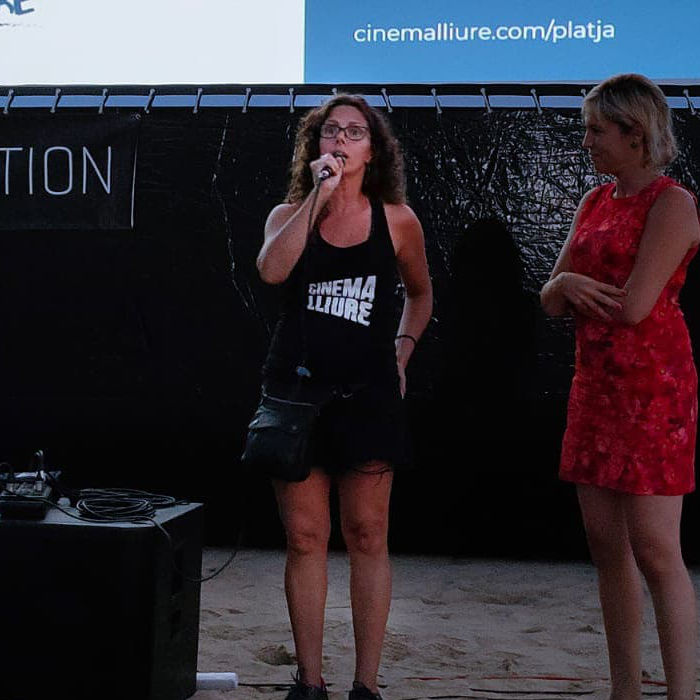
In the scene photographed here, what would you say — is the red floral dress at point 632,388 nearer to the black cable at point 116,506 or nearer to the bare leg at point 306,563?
the bare leg at point 306,563

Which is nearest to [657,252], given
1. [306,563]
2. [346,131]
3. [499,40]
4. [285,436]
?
[346,131]

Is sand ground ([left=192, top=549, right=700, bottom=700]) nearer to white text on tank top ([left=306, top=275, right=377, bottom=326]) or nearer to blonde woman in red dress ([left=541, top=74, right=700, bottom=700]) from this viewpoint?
blonde woman in red dress ([left=541, top=74, right=700, bottom=700])

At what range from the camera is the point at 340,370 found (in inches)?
86.6

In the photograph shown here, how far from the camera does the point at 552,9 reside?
358 cm

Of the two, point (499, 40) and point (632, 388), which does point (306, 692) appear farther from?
point (499, 40)

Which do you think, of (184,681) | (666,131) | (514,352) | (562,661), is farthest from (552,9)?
(184,681)

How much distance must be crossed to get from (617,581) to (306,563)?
67 centimetres

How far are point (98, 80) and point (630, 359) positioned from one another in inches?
103

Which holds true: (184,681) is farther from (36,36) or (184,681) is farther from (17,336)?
(36,36)

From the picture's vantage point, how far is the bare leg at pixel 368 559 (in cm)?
223

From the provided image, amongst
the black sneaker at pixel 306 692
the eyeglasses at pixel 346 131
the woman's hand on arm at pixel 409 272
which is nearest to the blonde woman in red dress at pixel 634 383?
the woman's hand on arm at pixel 409 272

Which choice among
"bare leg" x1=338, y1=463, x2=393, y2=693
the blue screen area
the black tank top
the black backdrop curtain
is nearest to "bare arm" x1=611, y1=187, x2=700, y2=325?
the black tank top

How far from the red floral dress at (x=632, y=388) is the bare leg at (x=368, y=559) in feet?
1.40

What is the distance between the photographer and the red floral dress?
2057 millimetres
